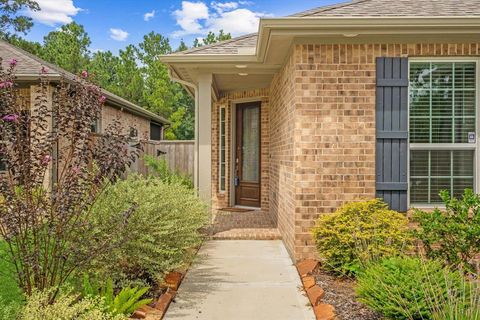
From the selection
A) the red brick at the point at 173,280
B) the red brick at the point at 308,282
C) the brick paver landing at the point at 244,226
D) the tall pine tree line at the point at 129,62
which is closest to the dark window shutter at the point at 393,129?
the red brick at the point at 308,282

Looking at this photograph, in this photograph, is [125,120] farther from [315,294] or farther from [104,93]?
[315,294]

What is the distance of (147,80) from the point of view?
31531mm

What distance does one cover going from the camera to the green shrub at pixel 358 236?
460 centimetres

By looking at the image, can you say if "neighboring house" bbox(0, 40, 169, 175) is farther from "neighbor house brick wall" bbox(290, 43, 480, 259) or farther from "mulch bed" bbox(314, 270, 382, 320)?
"mulch bed" bbox(314, 270, 382, 320)

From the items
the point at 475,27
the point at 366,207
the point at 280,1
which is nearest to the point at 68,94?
the point at 366,207

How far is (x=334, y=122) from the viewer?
5.46 m

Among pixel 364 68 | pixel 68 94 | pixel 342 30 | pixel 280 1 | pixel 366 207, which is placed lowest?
pixel 366 207

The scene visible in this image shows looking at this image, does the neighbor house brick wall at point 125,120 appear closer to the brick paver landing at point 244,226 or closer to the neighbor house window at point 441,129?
the brick paver landing at point 244,226

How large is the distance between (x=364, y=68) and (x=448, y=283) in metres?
3.02

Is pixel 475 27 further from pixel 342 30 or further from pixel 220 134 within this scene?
pixel 220 134

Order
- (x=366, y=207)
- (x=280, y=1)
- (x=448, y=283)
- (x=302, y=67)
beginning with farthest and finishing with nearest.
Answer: (x=280, y=1), (x=302, y=67), (x=366, y=207), (x=448, y=283)

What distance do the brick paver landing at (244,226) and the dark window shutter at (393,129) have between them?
218 centimetres

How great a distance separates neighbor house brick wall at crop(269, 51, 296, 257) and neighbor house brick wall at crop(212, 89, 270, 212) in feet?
3.04

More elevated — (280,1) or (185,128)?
(280,1)
